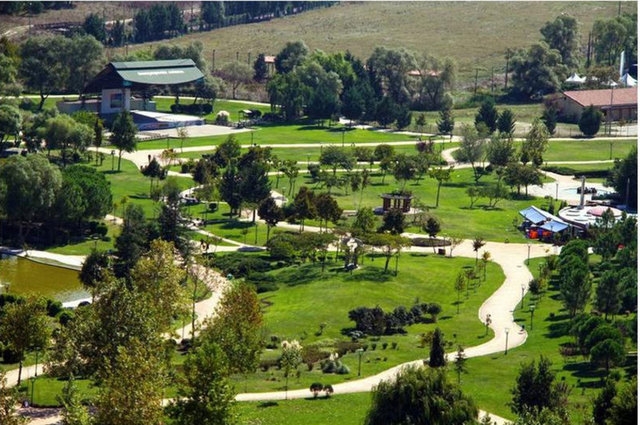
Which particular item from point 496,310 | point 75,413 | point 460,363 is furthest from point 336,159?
point 75,413

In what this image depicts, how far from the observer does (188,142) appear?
156625 mm

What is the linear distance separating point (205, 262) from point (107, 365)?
32.6 m

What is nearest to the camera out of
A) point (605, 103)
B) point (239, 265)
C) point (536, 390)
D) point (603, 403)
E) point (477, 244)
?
point (603, 403)

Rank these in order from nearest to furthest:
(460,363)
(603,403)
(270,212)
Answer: (603,403)
(460,363)
(270,212)

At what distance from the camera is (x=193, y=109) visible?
176000 mm

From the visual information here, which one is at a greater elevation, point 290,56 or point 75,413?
point 290,56

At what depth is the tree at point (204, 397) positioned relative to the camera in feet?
206

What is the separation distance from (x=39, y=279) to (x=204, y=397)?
43118mm

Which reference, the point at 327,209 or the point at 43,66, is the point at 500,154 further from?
the point at 43,66

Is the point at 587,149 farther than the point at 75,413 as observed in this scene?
Yes

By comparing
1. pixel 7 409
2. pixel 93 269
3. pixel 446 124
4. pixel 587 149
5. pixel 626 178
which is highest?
pixel 446 124

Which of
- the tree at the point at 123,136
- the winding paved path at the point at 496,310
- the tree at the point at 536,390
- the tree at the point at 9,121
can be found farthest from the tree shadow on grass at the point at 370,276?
the tree at the point at 9,121

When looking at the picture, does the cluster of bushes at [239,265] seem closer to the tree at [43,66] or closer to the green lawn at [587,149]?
the green lawn at [587,149]

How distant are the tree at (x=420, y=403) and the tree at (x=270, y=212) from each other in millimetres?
49692
